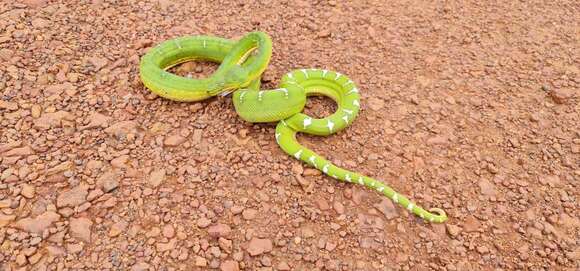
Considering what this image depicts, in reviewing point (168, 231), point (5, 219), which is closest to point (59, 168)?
point (5, 219)

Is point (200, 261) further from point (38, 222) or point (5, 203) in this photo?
point (5, 203)

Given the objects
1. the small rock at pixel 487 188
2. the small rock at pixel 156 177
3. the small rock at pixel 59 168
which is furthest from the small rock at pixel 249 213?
the small rock at pixel 487 188

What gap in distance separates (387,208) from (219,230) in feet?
3.95

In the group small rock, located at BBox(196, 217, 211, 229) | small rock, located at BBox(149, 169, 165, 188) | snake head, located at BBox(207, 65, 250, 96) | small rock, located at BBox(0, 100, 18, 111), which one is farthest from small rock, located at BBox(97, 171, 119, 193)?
small rock, located at BBox(0, 100, 18, 111)

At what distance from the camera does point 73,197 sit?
3.03 metres

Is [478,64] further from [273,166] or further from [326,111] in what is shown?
[273,166]

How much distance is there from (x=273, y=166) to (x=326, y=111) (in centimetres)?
80

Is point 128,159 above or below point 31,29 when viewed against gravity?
below

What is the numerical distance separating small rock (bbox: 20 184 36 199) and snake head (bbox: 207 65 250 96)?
4.75 feet

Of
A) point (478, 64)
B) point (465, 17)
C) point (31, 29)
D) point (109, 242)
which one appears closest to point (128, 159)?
point (109, 242)

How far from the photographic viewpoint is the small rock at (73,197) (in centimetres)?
299

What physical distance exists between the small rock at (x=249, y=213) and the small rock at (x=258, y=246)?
17cm

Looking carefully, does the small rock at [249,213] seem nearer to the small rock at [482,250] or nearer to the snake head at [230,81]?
the snake head at [230,81]

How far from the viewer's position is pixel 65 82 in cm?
381
